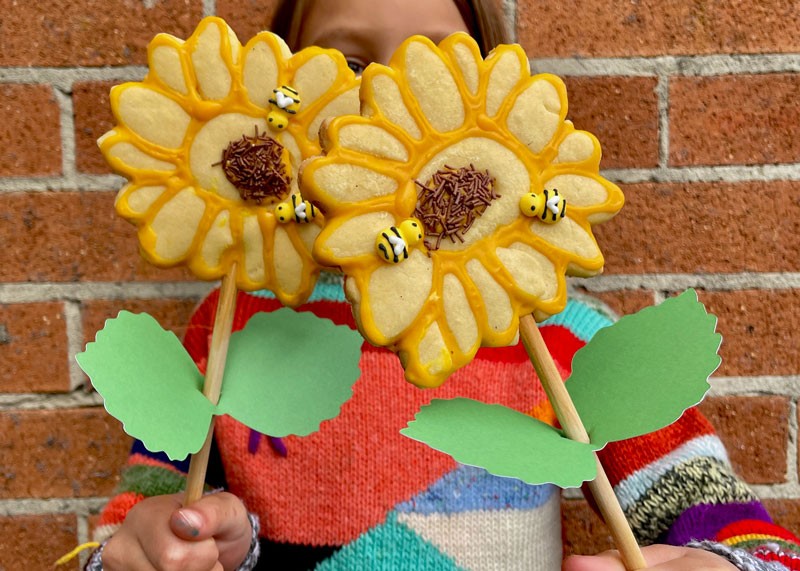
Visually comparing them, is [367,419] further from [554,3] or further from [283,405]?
[554,3]

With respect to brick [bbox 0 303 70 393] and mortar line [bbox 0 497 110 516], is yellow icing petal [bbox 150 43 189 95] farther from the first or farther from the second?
mortar line [bbox 0 497 110 516]

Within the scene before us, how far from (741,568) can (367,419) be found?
0.30 meters

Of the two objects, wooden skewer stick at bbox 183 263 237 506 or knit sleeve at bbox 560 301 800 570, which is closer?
wooden skewer stick at bbox 183 263 237 506

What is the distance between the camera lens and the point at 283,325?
→ 1.20 feet

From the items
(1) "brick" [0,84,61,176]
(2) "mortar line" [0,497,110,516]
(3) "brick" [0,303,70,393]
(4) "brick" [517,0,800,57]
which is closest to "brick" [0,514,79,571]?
(2) "mortar line" [0,497,110,516]

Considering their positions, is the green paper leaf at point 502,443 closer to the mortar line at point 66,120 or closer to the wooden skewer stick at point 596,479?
the wooden skewer stick at point 596,479

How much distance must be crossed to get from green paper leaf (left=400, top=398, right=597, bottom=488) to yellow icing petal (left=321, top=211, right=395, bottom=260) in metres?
0.08

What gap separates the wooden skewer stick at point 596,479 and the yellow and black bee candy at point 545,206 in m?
0.06

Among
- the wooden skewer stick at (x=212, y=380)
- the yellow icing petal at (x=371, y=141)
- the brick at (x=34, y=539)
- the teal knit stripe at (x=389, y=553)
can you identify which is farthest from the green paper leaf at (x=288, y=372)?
the brick at (x=34, y=539)

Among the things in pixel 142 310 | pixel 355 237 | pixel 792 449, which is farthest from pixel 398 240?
pixel 792 449

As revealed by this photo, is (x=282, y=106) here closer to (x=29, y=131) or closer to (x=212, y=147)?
(x=212, y=147)

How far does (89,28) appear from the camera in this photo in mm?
604

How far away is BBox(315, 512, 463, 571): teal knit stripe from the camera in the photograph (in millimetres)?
513

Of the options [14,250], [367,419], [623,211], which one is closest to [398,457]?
[367,419]
